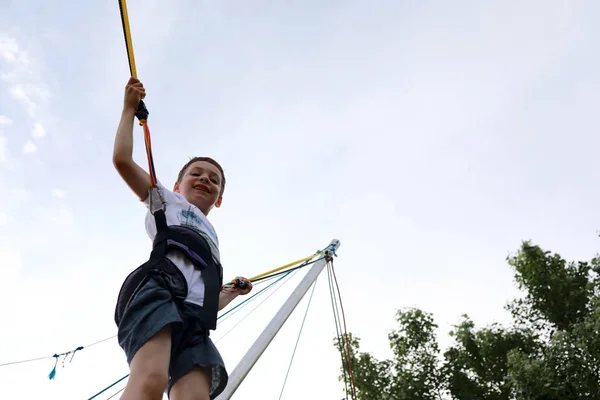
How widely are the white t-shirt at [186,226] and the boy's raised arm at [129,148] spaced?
0.06m

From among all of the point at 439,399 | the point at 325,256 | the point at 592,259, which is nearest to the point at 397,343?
the point at 439,399

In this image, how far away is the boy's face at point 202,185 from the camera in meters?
2.36

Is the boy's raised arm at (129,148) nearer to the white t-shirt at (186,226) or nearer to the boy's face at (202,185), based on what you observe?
the white t-shirt at (186,226)

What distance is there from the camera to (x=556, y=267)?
14.9 metres

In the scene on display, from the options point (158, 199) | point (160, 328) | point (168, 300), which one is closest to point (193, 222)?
point (158, 199)

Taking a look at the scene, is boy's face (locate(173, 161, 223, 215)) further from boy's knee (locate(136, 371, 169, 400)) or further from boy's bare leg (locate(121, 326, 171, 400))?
boy's knee (locate(136, 371, 169, 400))

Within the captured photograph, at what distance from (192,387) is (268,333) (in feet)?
5.10

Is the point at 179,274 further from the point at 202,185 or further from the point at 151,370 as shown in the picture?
the point at 202,185

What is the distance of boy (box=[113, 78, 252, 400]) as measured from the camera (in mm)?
1515

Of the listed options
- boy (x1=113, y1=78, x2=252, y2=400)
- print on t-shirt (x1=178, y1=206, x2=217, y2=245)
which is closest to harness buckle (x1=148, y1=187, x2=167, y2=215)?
boy (x1=113, y1=78, x2=252, y2=400)

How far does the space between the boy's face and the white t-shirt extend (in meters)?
0.10

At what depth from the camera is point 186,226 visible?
196 centimetres

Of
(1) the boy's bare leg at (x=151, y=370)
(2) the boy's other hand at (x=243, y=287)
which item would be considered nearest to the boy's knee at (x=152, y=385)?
(1) the boy's bare leg at (x=151, y=370)

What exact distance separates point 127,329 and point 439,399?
14.4 m
